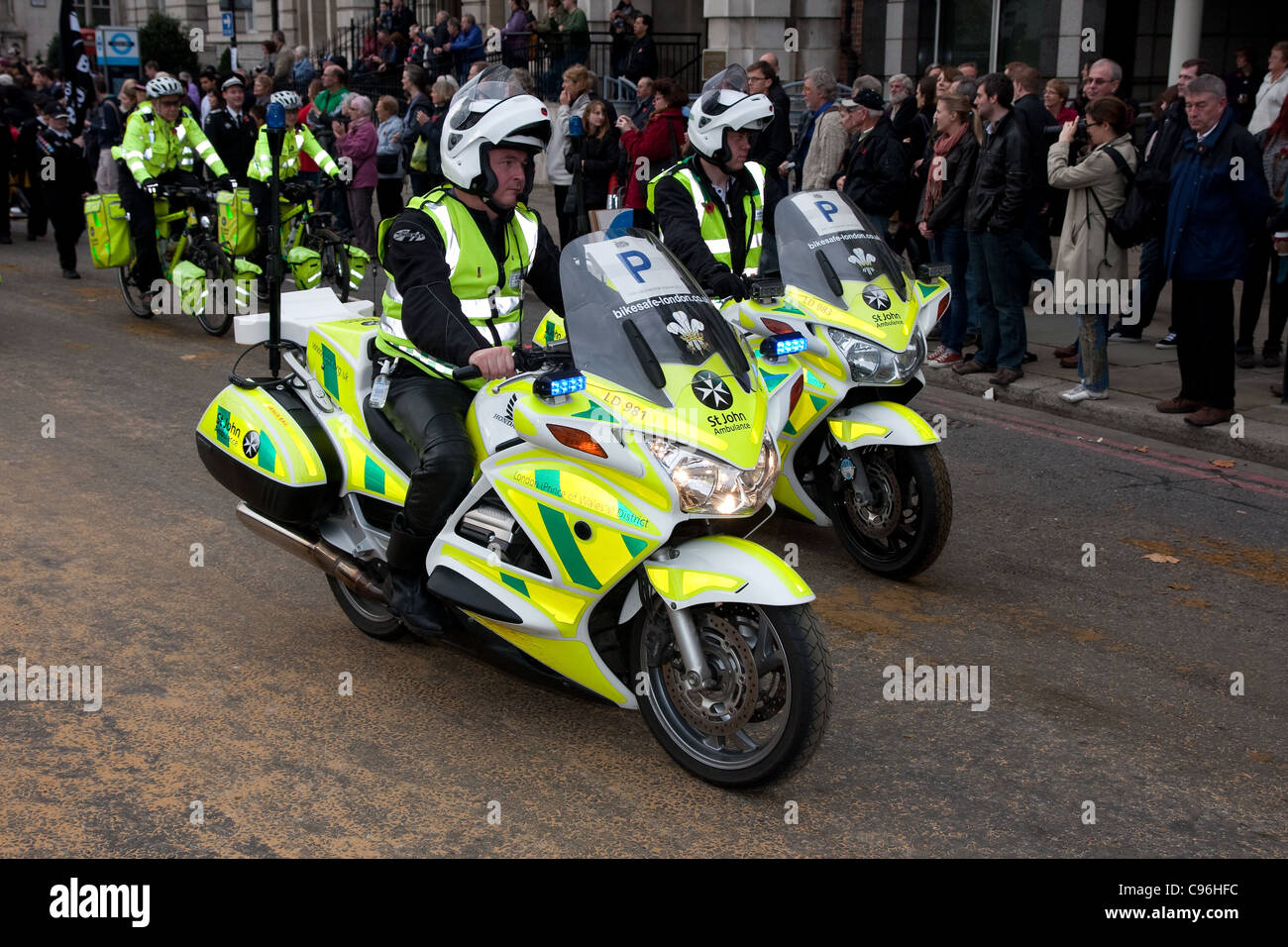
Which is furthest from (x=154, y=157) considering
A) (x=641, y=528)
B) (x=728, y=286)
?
(x=641, y=528)

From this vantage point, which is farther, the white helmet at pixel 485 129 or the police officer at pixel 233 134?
the police officer at pixel 233 134

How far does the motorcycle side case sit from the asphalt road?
64 centimetres

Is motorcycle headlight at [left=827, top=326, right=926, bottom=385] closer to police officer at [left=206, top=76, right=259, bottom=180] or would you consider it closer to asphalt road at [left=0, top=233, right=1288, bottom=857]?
asphalt road at [left=0, top=233, right=1288, bottom=857]

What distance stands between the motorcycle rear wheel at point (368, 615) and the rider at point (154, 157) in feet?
24.0

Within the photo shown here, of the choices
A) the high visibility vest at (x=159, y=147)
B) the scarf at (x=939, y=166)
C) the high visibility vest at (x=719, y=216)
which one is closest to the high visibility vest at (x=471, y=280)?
the high visibility vest at (x=719, y=216)

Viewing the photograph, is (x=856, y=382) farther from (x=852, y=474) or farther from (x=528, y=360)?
(x=528, y=360)

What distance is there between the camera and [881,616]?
6027 mm

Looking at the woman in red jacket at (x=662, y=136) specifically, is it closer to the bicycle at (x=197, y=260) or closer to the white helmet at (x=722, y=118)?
the bicycle at (x=197, y=260)

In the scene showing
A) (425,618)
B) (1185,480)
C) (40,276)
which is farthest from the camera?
(40,276)

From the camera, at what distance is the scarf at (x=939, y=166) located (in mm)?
10406
